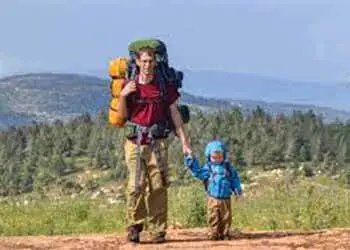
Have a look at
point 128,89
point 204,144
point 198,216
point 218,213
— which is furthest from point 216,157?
point 204,144

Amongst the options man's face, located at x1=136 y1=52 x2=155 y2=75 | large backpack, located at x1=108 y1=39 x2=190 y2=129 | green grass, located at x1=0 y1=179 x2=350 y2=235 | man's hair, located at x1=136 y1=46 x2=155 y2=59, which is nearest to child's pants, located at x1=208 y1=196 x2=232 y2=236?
large backpack, located at x1=108 y1=39 x2=190 y2=129

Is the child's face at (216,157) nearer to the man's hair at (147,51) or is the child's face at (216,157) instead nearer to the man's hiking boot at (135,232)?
the man's hiking boot at (135,232)

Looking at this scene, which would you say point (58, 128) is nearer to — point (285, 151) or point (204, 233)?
point (285, 151)

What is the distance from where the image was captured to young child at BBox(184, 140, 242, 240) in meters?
10.9

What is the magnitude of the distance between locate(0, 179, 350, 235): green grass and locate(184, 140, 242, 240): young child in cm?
199

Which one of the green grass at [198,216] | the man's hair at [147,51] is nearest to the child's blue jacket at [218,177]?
the man's hair at [147,51]

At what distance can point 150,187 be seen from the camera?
35.0ft

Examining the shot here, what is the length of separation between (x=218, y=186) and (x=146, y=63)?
145 cm

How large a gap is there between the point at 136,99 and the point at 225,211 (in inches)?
56.6

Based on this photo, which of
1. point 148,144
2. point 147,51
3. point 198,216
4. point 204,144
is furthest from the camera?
point 204,144

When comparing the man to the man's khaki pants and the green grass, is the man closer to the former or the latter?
the man's khaki pants

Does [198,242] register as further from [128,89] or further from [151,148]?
[128,89]

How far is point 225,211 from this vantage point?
10.9 meters

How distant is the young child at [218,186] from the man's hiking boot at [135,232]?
27.8 inches
